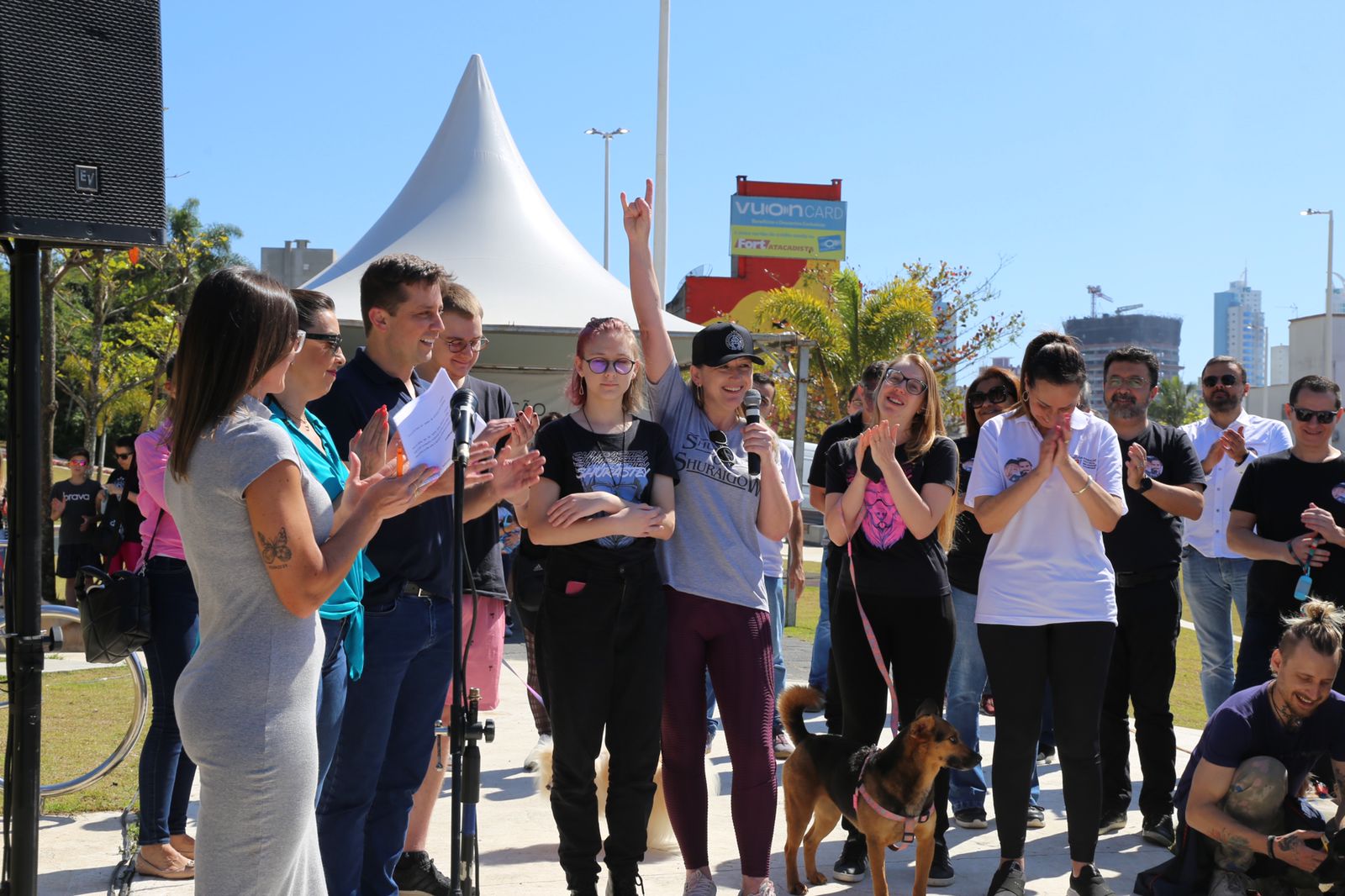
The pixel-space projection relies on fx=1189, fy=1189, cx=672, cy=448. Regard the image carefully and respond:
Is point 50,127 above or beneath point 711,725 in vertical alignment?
above

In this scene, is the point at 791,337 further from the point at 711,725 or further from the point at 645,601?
the point at 645,601

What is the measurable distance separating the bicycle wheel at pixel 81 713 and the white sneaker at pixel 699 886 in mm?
2406

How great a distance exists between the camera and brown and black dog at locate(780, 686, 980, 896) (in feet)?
14.7

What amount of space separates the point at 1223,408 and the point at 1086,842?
11.8 ft

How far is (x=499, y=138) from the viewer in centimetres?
1962

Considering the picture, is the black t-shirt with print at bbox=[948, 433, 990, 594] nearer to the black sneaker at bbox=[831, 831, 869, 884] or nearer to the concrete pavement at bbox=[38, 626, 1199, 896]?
the concrete pavement at bbox=[38, 626, 1199, 896]

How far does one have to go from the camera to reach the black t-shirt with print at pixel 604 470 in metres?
4.20

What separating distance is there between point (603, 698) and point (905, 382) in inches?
71.6

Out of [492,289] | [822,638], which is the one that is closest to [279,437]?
[822,638]

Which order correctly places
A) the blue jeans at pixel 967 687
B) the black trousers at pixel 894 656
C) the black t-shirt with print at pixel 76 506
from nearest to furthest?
the black trousers at pixel 894 656 < the blue jeans at pixel 967 687 < the black t-shirt with print at pixel 76 506

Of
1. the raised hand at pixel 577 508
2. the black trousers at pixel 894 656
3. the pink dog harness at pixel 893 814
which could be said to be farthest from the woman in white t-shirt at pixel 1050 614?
the raised hand at pixel 577 508

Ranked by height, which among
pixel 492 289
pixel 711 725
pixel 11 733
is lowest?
pixel 711 725

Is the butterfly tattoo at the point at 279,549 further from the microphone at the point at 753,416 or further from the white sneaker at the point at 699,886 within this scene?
the white sneaker at the point at 699,886

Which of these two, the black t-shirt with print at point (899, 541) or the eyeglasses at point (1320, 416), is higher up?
the eyeglasses at point (1320, 416)
